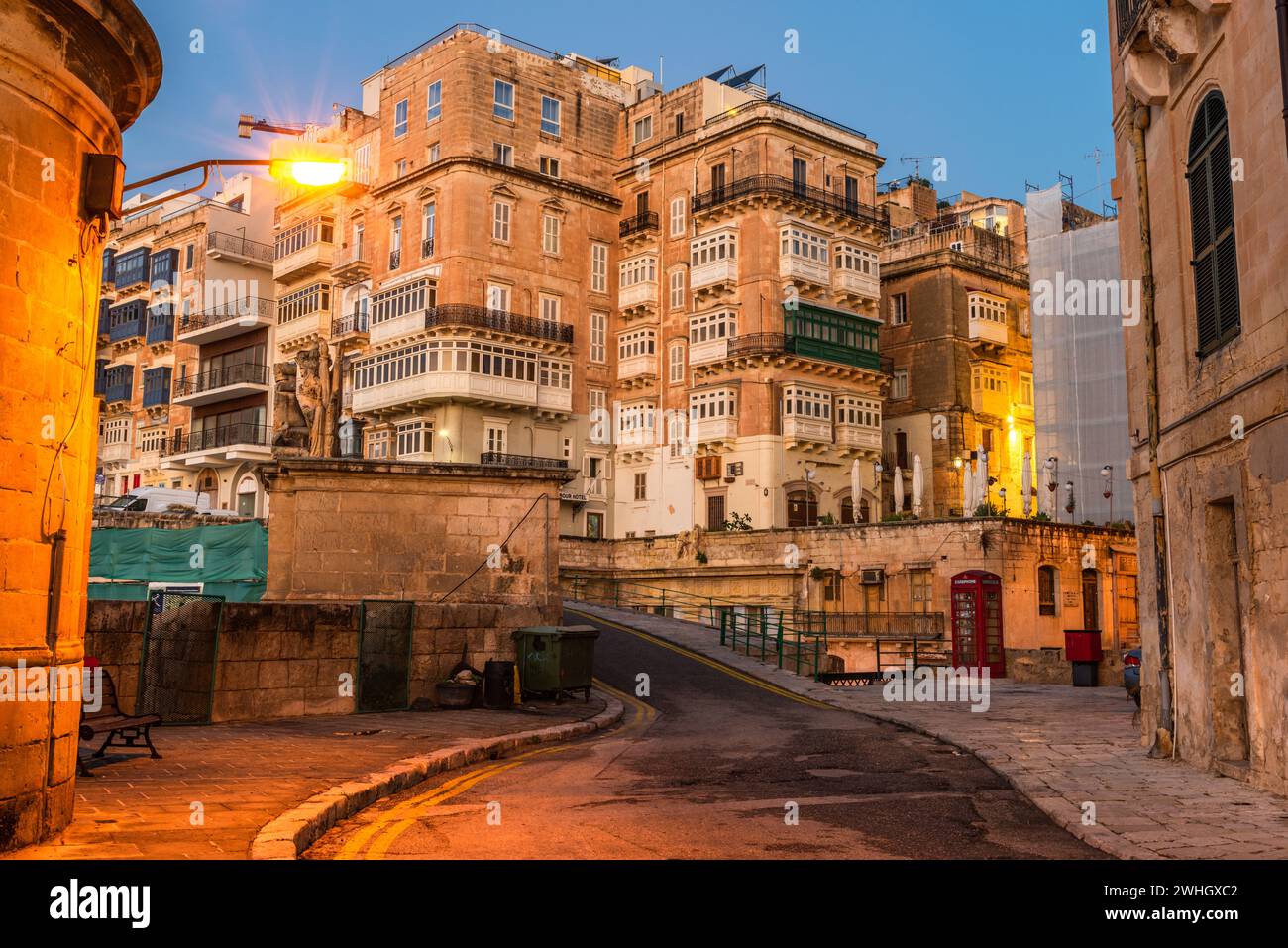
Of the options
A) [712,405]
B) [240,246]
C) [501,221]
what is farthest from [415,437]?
[240,246]

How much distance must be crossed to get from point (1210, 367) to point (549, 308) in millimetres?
43873

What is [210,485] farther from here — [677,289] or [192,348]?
[677,289]

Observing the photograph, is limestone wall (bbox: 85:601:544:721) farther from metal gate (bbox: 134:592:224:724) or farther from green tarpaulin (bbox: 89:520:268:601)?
green tarpaulin (bbox: 89:520:268:601)

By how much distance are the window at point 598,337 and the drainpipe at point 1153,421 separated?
42.6m

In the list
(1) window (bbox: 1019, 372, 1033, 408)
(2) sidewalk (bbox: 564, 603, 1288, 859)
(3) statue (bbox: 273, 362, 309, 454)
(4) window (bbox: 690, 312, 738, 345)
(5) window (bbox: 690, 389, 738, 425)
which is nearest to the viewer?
(2) sidewalk (bbox: 564, 603, 1288, 859)

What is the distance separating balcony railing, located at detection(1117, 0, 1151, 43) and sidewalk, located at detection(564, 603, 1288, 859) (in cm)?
839

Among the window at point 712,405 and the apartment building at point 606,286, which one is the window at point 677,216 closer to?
the apartment building at point 606,286

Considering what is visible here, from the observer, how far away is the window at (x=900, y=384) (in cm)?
5803

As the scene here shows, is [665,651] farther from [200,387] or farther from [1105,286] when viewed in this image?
[200,387]

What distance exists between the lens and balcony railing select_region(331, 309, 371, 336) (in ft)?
182

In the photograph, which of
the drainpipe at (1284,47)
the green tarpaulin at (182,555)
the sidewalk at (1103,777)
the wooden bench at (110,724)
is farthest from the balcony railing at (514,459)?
the drainpipe at (1284,47)

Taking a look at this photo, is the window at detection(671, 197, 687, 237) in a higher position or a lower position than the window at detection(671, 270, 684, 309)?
higher

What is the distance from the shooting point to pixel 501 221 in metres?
52.9

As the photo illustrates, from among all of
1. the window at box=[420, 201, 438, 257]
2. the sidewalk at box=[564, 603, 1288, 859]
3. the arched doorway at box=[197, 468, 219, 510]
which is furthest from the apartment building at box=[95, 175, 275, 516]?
the sidewalk at box=[564, 603, 1288, 859]
